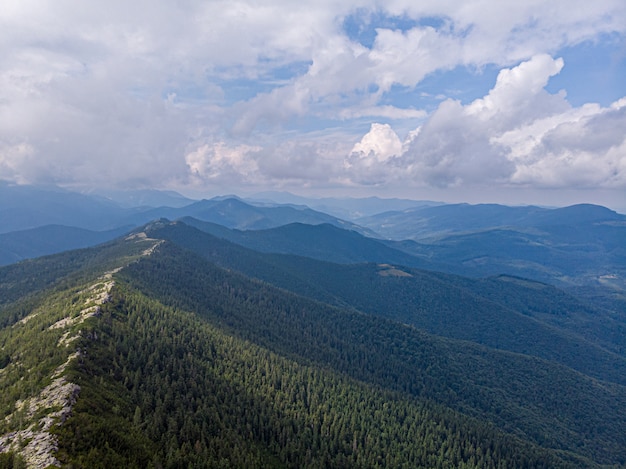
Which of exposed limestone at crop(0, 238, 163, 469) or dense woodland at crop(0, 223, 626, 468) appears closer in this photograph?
exposed limestone at crop(0, 238, 163, 469)

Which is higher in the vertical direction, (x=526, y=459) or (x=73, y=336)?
(x=73, y=336)

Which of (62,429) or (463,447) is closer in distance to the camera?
(62,429)

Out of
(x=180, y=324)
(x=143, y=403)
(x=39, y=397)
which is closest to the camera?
(x=39, y=397)

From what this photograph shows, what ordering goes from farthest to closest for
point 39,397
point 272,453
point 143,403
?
1. point 272,453
2. point 143,403
3. point 39,397

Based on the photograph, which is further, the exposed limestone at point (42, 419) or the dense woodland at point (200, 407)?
the dense woodland at point (200, 407)

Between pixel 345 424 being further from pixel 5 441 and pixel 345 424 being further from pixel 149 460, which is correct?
pixel 5 441

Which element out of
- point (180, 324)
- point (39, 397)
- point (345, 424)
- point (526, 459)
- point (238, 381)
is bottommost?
point (526, 459)

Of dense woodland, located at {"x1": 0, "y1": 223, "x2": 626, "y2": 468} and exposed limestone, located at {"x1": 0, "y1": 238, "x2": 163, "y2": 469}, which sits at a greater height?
exposed limestone, located at {"x1": 0, "y1": 238, "x2": 163, "y2": 469}

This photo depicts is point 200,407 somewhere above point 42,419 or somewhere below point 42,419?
below

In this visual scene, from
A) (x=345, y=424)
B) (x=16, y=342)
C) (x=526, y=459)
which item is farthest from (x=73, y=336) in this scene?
(x=526, y=459)

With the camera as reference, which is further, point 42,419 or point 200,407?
point 200,407

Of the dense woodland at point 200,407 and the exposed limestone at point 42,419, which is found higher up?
the exposed limestone at point 42,419
